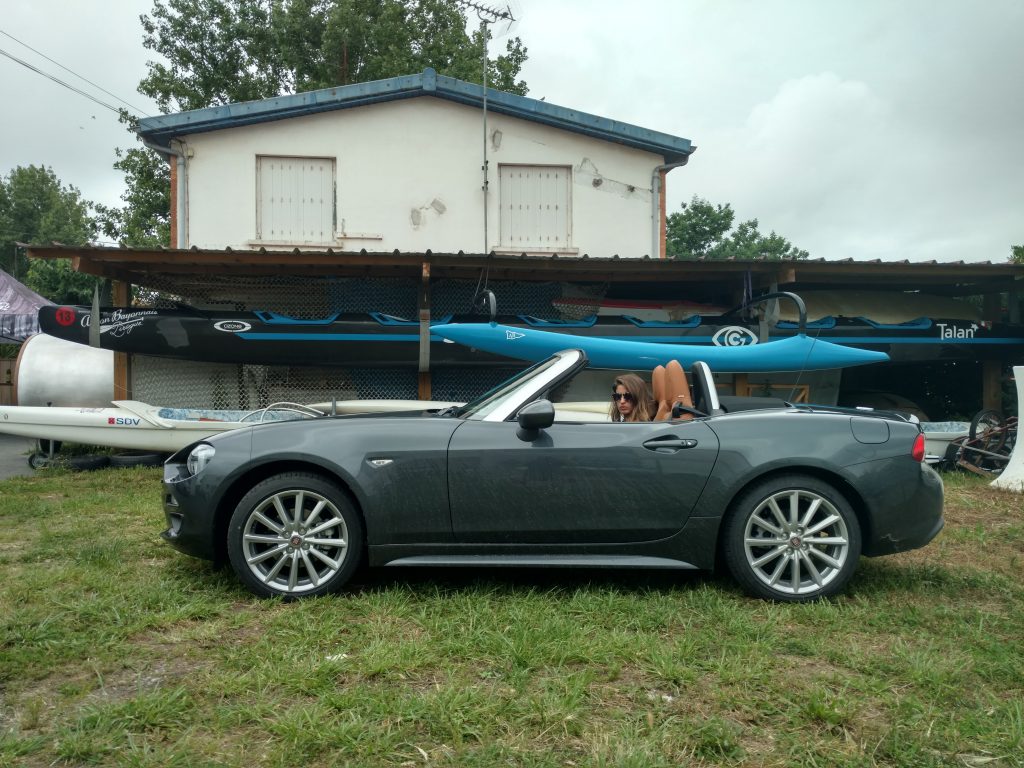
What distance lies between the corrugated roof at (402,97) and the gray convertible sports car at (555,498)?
9.99 meters

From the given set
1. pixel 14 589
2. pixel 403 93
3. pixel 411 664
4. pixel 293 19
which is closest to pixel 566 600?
pixel 411 664

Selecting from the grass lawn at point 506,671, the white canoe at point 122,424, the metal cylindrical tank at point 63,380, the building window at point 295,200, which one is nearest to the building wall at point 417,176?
the building window at point 295,200

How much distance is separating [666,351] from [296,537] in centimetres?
262

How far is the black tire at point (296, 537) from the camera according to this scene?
362 centimetres

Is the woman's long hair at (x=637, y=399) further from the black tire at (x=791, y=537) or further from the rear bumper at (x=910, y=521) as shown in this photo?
the rear bumper at (x=910, y=521)

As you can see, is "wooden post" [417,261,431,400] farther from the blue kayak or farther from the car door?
the car door

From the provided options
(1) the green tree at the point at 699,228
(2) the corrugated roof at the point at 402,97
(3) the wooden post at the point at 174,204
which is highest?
(1) the green tree at the point at 699,228

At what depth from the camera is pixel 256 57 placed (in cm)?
2445

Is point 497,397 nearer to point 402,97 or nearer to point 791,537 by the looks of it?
point 791,537

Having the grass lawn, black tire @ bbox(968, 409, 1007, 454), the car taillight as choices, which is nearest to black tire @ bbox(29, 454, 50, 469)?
the grass lawn

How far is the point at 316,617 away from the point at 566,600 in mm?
1208

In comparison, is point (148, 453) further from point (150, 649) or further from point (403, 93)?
point (150, 649)

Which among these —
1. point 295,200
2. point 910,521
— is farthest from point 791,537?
point 295,200

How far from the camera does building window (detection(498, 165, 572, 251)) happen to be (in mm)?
12641
